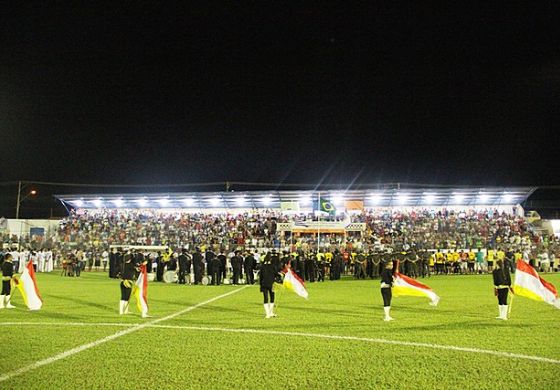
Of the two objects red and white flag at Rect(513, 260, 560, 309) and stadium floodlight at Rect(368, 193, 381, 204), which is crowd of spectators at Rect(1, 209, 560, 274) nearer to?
stadium floodlight at Rect(368, 193, 381, 204)

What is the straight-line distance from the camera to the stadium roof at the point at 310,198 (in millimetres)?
44156

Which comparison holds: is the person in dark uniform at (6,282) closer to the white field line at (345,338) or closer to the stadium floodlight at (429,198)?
the white field line at (345,338)

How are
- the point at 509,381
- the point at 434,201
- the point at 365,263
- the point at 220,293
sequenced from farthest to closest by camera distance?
the point at 434,201, the point at 365,263, the point at 220,293, the point at 509,381

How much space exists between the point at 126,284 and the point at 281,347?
6235 mm

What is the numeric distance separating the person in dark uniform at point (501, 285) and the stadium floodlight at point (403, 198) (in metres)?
32.5

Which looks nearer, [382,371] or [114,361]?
[382,371]

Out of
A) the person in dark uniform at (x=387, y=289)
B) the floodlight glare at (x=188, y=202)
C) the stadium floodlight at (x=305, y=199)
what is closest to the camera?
the person in dark uniform at (x=387, y=289)

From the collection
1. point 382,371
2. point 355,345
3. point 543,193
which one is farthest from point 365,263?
point 543,193

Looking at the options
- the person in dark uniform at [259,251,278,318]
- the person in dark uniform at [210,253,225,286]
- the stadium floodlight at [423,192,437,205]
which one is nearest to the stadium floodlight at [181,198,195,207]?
the stadium floodlight at [423,192,437,205]

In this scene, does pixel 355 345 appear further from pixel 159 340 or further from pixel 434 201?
pixel 434 201

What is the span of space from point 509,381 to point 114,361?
6.00 m

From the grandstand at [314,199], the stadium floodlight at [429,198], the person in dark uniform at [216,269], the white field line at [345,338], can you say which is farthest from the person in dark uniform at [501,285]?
the stadium floodlight at [429,198]

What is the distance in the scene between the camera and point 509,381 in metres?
6.50

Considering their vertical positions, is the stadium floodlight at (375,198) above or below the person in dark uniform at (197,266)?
above
